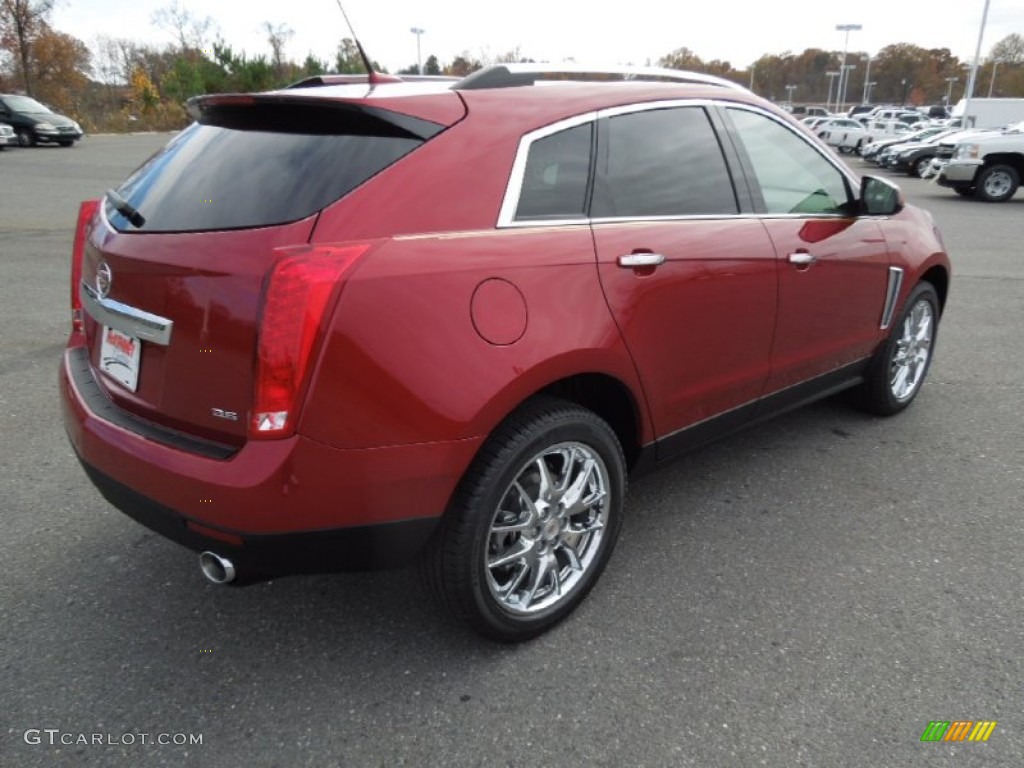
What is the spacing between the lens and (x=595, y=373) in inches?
98.6

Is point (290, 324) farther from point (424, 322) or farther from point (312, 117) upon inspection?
point (312, 117)

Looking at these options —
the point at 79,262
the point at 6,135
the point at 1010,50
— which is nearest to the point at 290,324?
the point at 79,262

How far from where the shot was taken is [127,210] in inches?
96.3

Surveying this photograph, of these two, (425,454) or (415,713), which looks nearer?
(425,454)

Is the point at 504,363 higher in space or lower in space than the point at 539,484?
higher

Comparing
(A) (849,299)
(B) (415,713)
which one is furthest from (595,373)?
(A) (849,299)

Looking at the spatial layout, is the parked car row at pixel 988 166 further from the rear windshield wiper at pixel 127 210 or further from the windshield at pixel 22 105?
the windshield at pixel 22 105

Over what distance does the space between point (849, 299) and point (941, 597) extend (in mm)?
1474

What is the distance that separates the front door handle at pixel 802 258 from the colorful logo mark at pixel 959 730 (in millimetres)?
1787

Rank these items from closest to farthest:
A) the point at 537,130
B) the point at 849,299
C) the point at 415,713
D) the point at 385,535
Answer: the point at 385,535 → the point at 415,713 → the point at 537,130 → the point at 849,299

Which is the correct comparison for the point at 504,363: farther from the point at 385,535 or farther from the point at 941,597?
the point at 941,597

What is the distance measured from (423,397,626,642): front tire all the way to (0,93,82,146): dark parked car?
2867 centimetres

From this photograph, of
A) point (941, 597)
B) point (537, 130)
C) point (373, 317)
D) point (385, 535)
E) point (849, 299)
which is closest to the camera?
point (373, 317)

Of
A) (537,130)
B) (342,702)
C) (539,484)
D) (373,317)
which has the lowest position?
(342,702)
